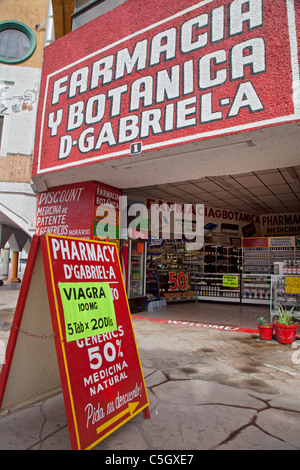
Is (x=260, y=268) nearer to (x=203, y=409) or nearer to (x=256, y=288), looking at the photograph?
(x=256, y=288)

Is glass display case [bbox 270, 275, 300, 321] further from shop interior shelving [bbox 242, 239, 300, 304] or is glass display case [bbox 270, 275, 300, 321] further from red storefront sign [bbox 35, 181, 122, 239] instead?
red storefront sign [bbox 35, 181, 122, 239]

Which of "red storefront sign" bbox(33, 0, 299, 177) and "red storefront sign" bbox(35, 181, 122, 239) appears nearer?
"red storefront sign" bbox(33, 0, 299, 177)

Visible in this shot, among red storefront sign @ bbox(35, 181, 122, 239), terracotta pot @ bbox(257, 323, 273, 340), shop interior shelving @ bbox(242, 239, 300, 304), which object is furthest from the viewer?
shop interior shelving @ bbox(242, 239, 300, 304)

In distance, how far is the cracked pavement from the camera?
7.06ft

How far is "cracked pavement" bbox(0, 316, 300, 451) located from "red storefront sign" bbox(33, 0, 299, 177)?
315 centimetres

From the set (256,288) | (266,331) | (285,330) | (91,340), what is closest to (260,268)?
(256,288)

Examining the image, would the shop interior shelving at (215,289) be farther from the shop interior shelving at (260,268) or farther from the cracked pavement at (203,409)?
the cracked pavement at (203,409)

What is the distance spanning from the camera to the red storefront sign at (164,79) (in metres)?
3.73

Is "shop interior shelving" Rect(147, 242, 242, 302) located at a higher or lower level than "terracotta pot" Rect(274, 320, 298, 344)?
higher

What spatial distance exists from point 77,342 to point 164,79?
4.15 m

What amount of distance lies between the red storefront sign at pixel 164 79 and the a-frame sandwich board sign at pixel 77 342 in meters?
2.58

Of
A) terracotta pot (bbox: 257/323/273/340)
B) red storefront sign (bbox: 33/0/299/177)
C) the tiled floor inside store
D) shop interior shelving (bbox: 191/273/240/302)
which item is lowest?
the tiled floor inside store

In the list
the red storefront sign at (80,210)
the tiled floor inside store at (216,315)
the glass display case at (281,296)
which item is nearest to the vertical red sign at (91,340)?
the red storefront sign at (80,210)

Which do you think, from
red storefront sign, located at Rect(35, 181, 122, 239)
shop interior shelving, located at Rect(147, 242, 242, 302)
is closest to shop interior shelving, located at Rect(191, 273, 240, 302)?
shop interior shelving, located at Rect(147, 242, 242, 302)
